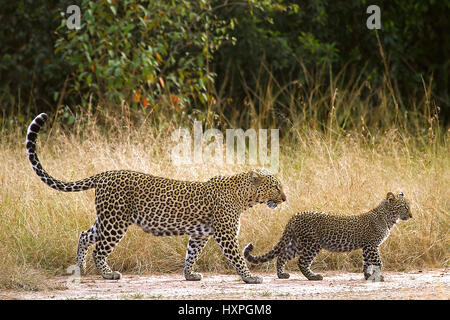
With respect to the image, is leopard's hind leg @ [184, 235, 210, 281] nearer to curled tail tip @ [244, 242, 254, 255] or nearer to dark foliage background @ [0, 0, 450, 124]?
curled tail tip @ [244, 242, 254, 255]

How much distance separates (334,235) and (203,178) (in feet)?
8.04

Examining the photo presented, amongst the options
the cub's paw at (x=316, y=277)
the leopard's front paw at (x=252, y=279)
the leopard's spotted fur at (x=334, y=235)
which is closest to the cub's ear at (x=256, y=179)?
the leopard's spotted fur at (x=334, y=235)

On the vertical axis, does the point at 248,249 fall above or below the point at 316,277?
above

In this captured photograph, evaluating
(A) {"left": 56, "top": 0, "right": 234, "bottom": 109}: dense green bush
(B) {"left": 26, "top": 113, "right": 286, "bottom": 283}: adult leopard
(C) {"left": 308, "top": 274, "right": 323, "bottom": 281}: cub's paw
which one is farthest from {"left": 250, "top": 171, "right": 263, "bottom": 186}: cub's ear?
(A) {"left": 56, "top": 0, "right": 234, "bottom": 109}: dense green bush

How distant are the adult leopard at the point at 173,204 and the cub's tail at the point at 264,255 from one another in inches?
16.0

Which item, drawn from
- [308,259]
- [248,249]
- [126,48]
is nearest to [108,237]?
→ [248,249]

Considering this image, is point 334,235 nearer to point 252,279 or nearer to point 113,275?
point 252,279

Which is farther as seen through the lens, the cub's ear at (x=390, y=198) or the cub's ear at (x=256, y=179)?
the cub's ear at (x=390, y=198)

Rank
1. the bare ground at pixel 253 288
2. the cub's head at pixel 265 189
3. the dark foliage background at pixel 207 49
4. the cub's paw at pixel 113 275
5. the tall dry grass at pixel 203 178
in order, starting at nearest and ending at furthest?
the bare ground at pixel 253 288
the cub's head at pixel 265 189
the cub's paw at pixel 113 275
the tall dry grass at pixel 203 178
the dark foliage background at pixel 207 49

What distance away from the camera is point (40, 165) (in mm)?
7387

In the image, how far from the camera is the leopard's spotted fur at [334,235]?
7582mm

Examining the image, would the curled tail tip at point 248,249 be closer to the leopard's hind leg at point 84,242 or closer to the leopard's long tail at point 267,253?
the leopard's long tail at point 267,253

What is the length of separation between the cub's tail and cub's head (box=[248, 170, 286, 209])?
1.52 ft

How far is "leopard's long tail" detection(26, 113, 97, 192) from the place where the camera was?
23.1ft
